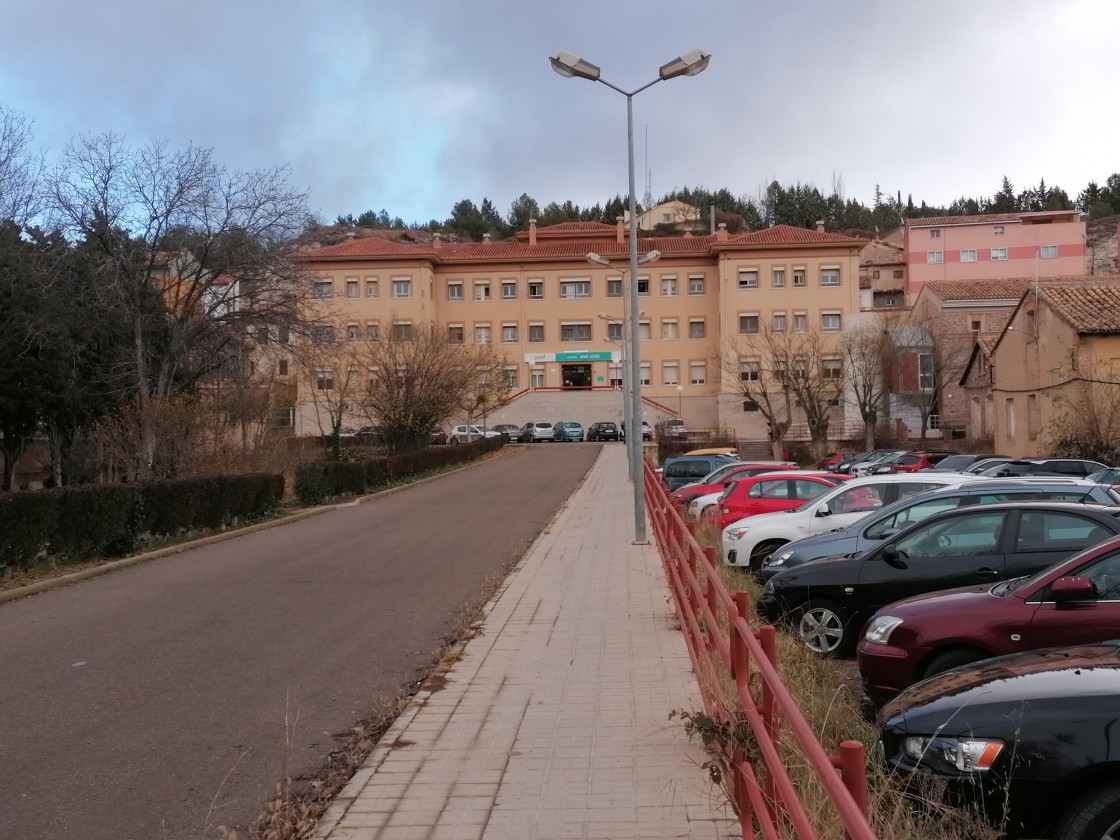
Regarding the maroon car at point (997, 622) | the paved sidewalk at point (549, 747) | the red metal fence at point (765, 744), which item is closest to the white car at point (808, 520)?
the paved sidewalk at point (549, 747)

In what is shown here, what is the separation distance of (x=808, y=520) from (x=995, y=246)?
8096 cm

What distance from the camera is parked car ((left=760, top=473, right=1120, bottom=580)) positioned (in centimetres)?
1139

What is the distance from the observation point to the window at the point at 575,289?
80.4m

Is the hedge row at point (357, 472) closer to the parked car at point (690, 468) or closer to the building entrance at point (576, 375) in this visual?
the parked car at point (690, 468)

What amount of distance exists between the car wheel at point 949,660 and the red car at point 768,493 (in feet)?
35.8

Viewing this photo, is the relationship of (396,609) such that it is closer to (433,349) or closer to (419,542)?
(419,542)

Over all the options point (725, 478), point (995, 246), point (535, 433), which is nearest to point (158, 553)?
point (725, 478)

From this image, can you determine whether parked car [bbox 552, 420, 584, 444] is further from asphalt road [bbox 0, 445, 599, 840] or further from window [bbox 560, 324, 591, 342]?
asphalt road [bbox 0, 445, 599, 840]

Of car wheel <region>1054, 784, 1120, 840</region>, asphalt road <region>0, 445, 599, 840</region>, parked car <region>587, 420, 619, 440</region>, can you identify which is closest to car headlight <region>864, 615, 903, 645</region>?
car wheel <region>1054, 784, 1120, 840</region>

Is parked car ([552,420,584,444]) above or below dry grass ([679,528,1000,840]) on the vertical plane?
above

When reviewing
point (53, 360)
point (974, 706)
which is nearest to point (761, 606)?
point (974, 706)

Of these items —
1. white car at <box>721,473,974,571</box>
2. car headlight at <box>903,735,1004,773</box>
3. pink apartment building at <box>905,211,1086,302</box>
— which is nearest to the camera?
car headlight at <box>903,735,1004,773</box>

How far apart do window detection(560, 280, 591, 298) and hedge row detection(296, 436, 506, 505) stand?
36318 mm

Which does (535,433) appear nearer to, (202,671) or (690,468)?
(690,468)
